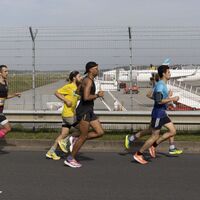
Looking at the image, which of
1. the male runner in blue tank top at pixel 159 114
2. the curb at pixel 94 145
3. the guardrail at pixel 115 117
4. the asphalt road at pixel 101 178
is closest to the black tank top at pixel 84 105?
the asphalt road at pixel 101 178

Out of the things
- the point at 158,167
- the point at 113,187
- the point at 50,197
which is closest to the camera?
the point at 50,197

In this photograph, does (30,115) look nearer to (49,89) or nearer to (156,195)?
(49,89)

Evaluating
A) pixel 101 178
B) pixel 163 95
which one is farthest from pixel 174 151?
pixel 101 178

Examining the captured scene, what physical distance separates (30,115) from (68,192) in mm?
5370

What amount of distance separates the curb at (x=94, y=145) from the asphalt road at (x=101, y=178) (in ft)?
1.46

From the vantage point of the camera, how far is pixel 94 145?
10016mm

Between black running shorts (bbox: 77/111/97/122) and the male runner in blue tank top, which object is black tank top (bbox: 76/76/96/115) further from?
the male runner in blue tank top

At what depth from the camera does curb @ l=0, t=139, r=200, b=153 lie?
31.9 feet

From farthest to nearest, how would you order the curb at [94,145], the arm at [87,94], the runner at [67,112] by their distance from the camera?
1. the curb at [94,145]
2. the runner at [67,112]
3. the arm at [87,94]

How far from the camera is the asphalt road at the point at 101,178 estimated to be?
612 centimetres

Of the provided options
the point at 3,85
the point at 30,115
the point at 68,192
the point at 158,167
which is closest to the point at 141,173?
the point at 158,167

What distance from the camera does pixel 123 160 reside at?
8727 mm

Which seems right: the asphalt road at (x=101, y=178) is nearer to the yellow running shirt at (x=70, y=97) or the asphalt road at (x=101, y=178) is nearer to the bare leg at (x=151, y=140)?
the bare leg at (x=151, y=140)

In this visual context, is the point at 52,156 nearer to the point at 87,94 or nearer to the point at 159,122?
the point at 87,94
